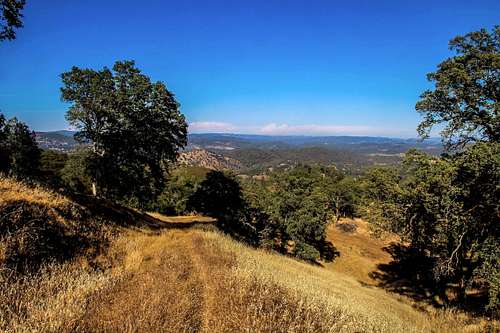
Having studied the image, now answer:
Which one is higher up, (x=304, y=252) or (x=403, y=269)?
(x=304, y=252)

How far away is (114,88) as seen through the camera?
20.4m

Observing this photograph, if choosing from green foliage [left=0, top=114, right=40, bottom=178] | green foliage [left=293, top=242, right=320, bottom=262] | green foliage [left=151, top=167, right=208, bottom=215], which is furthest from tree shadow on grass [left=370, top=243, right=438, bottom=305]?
green foliage [left=0, top=114, right=40, bottom=178]

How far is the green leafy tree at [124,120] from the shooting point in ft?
65.1

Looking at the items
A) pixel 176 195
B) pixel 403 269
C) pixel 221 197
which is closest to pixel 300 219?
pixel 221 197

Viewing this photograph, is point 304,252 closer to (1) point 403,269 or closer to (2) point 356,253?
(1) point 403,269

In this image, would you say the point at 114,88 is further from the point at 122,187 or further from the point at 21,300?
the point at 21,300

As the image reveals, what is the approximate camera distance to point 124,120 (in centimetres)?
1986

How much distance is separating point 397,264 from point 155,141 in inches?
1903

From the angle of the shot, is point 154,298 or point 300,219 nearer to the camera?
point 154,298

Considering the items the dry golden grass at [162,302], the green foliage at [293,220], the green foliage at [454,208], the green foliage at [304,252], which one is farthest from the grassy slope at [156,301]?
the green foliage at [304,252]

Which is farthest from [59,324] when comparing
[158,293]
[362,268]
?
[362,268]

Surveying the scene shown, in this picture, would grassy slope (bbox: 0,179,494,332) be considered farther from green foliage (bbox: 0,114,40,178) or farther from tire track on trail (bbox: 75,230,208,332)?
green foliage (bbox: 0,114,40,178)

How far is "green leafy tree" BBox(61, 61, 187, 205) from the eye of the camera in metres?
19.8

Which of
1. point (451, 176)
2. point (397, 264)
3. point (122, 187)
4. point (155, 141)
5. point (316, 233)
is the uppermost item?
point (155, 141)
